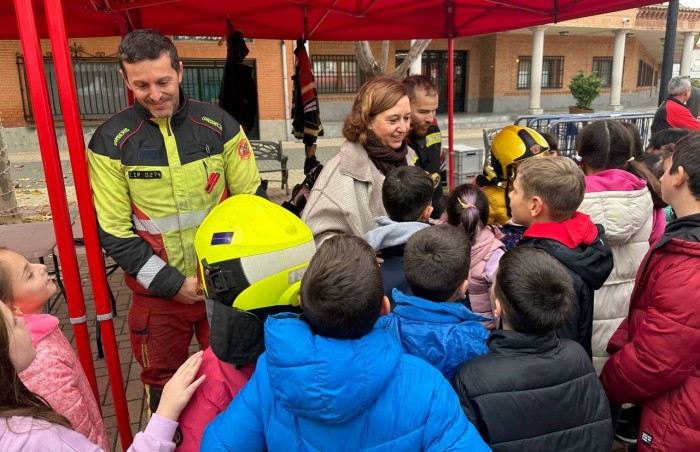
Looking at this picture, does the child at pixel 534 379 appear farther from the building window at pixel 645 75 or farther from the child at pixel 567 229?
the building window at pixel 645 75

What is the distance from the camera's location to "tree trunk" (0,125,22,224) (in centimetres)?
713

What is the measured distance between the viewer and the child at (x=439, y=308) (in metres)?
1.56

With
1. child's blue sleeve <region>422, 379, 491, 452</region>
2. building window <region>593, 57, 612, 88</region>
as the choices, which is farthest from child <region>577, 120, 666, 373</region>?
building window <region>593, 57, 612, 88</region>

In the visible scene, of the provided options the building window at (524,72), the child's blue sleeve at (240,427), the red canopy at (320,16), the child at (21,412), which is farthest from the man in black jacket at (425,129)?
the building window at (524,72)

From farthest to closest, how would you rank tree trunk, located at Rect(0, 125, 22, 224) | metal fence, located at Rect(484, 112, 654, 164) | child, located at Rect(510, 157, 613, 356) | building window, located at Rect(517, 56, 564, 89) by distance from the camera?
building window, located at Rect(517, 56, 564, 89), metal fence, located at Rect(484, 112, 654, 164), tree trunk, located at Rect(0, 125, 22, 224), child, located at Rect(510, 157, 613, 356)

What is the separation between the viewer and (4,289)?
170 cm

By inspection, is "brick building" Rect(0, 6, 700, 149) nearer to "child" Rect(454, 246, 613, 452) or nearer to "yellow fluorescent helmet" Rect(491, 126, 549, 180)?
"yellow fluorescent helmet" Rect(491, 126, 549, 180)

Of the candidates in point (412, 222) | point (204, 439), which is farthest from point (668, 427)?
point (204, 439)

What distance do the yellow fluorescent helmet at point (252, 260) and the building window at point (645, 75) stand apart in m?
Answer: 35.3

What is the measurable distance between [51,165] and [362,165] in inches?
52.8

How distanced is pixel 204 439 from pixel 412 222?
3.94ft

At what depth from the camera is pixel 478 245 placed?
2510 millimetres

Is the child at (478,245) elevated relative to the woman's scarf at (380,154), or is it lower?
lower

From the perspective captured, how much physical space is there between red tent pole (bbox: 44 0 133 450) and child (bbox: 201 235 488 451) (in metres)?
1.00
